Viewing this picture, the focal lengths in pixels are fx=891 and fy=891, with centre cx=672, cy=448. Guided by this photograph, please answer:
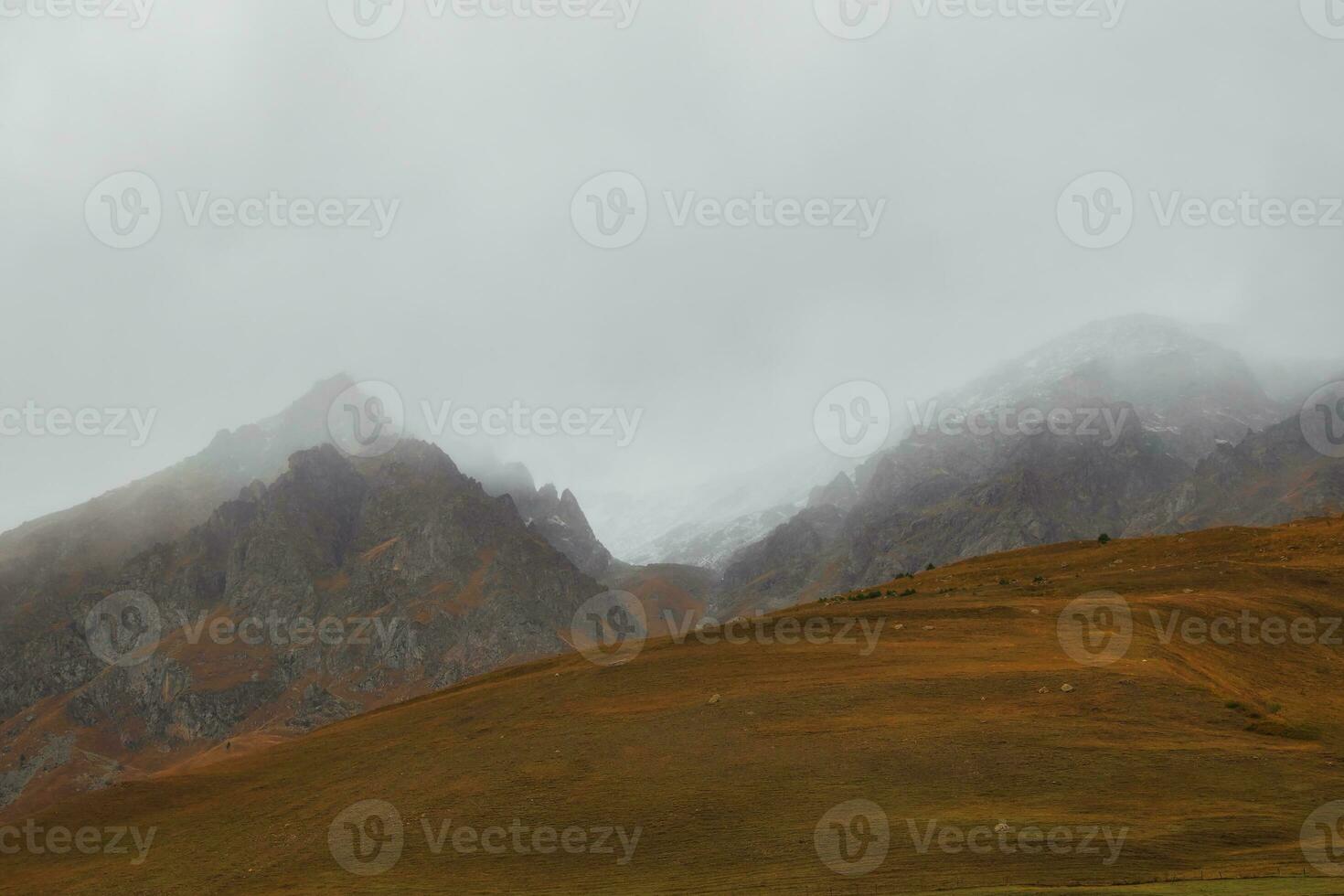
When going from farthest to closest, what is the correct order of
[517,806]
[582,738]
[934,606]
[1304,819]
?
[934,606] → [582,738] → [517,806] → [1304,819]

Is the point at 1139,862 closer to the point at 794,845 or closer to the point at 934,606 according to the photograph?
the point at 794,845

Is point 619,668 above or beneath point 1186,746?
above

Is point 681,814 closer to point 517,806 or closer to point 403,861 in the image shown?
point 517,806

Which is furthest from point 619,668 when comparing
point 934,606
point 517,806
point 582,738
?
point 934,606

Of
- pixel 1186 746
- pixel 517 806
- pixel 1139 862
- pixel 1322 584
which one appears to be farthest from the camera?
pixel 1322 584

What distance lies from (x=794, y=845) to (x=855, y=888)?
525cm

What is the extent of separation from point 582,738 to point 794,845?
714 inches

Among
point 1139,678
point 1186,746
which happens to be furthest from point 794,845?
point 1139,678

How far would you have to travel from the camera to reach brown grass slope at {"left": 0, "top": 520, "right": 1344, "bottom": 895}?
35.9 metres

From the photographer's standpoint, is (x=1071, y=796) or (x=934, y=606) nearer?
(x=1071, y=796)

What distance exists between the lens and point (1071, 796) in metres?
37.8

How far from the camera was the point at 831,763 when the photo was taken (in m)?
44.0

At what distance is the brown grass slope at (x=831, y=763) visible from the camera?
118 feet

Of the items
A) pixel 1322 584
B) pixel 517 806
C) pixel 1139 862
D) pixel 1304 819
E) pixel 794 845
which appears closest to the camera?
pixel 1139 862
